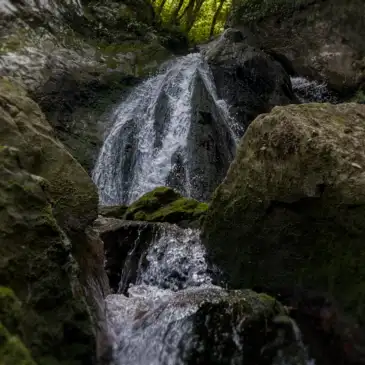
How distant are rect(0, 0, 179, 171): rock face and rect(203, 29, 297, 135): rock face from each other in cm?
251

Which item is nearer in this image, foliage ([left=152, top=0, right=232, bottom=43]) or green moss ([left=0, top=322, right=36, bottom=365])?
green moss ([left=0, top=322, right=36, bottom=365])

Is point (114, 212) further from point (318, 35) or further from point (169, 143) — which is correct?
point (318, 35)

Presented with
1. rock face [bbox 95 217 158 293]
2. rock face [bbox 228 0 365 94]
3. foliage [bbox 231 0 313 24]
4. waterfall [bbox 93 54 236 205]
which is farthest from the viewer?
foliage [bbox 231 0 313 24]

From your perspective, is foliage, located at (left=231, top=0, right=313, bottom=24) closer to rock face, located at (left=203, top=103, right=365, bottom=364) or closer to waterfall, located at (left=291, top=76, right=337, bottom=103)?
waterfall, located at (left=291, top=76, right=337, bottom=103)

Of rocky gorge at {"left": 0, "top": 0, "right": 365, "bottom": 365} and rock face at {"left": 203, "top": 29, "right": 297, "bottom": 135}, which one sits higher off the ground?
rock face at {"left": 203, "top": 29, "right": 297, "bottom": 135}

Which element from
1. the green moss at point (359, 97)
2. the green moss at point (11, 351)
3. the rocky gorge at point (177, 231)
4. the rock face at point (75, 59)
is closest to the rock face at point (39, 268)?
the rocky gorge at point (177, 231)

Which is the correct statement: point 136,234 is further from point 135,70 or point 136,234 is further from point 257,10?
point 257,10

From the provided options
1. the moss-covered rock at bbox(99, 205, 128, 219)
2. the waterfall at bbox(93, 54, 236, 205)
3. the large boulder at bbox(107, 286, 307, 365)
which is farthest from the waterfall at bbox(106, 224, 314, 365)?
the waterfall at bbox(93, 54, 236, 205)

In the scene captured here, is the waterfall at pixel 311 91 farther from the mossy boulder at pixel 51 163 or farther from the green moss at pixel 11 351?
the green moss at pixel 11 351

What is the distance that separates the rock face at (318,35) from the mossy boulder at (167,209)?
7163mm

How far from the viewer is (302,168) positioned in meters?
5.53

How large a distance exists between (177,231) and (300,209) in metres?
2.10

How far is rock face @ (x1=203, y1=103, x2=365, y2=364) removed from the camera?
5.21m

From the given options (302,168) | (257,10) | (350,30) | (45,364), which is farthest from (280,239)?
(257,10)
